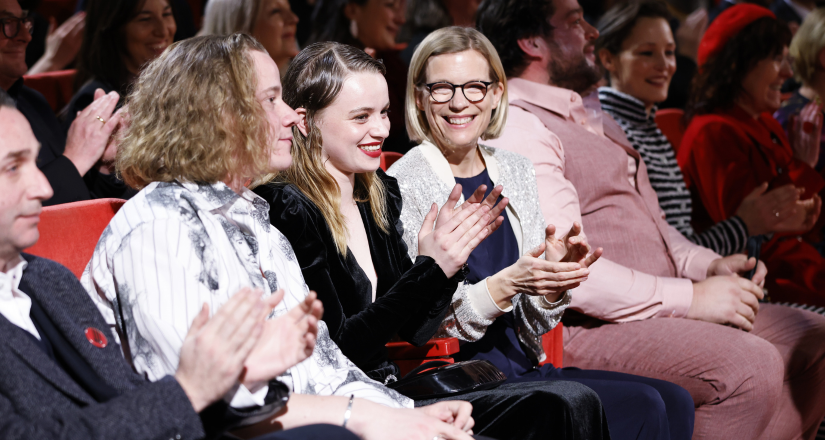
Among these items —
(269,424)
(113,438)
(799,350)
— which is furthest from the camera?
(799,350)

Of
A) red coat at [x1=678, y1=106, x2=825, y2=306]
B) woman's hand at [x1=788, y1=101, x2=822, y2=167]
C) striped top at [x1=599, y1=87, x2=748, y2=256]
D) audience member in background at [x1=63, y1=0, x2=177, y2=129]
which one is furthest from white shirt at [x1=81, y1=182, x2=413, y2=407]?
woman's hand at [x1=788, y1=101, x2=822, y2=167]

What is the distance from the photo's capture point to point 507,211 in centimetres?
210

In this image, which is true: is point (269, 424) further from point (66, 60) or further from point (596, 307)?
point (66, 60)

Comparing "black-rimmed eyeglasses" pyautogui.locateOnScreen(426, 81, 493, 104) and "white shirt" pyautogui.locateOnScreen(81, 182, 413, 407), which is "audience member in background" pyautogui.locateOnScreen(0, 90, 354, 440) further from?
"black-rimmed eyeglasses" pyautogui.locateOnScreen(426, 81, 493, 104)

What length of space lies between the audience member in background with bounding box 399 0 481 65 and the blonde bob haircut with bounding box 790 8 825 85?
5.05ft

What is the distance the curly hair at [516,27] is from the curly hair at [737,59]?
36.1 inches

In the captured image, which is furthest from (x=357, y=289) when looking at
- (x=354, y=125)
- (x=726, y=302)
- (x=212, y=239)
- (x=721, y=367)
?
(x=726, y=302)

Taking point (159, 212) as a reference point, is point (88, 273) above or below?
below

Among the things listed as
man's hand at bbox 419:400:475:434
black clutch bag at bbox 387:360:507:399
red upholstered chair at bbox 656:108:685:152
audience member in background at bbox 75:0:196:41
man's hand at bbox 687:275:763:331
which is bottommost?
man's hand at bbox 687:275:763:331

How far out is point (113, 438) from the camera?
976 mm

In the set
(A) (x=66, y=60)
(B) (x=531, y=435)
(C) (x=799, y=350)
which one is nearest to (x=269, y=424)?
(B) (x=531, y=435)

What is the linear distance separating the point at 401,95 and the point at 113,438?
2374 mm

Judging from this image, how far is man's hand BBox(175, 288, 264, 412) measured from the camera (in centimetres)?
103

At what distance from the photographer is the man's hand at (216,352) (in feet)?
3.39
